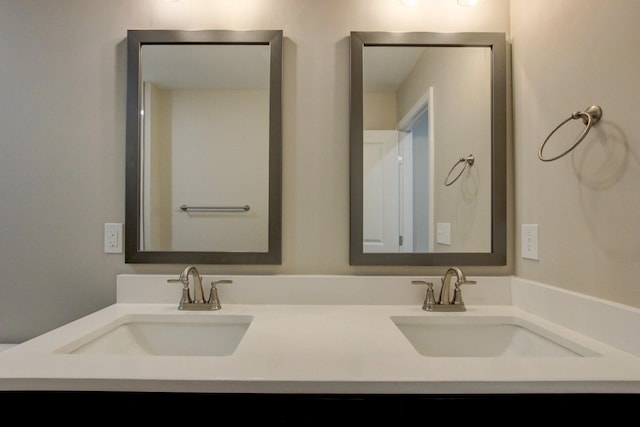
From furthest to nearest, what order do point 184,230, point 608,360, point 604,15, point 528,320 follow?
point 184,230 < point 528,320 < point 604,15 < point 608,360

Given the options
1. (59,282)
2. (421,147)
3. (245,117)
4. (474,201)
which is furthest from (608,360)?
A: (59,282)

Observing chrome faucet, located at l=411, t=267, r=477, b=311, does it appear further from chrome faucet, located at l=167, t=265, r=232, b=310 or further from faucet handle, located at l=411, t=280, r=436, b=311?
chrome faucet, located at l=167, t=265, r=232, b=310

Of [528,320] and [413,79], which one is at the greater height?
[413,79]

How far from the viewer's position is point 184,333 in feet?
3.82

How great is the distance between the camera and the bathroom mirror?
1.31 meters

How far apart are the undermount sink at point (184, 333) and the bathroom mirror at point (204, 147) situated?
23 cm

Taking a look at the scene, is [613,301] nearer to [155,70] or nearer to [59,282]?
[155,70]

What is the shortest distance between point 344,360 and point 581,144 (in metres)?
0.88

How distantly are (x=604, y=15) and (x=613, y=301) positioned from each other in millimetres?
732

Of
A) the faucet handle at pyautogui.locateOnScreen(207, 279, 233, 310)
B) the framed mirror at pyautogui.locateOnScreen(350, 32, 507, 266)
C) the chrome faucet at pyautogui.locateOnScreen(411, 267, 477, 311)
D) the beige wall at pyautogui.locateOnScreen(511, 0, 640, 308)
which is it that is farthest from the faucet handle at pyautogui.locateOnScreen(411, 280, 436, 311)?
the faucet handle at pyautogui.locateOnScreen(207, 279, 233, 310)

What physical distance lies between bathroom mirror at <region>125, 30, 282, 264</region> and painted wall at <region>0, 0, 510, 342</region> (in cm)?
5

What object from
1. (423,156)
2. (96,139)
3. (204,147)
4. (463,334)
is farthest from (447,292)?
(96,139)

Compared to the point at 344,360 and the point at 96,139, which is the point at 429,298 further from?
the point at 96,139

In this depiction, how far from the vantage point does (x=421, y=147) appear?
1.33m
